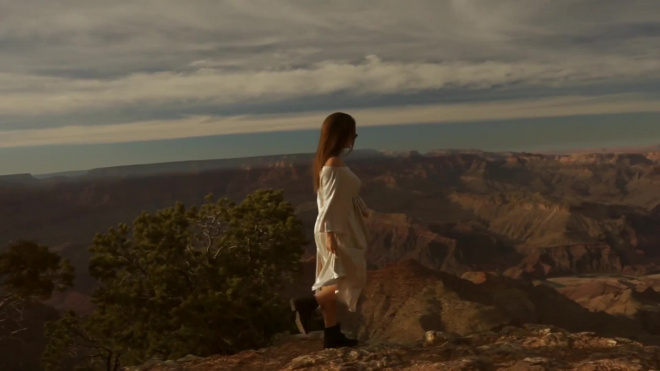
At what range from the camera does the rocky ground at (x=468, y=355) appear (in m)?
6.46

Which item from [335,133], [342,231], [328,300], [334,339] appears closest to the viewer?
[335,133]

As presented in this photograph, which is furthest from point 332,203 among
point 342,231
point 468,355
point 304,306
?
point 468,355

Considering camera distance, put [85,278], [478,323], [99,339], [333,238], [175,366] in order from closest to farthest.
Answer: [333,238] → [175,366] → [99,339] → [478,323] → [85,278]

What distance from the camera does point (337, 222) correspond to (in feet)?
22.0

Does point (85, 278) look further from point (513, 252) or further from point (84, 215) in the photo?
point (513, 252)

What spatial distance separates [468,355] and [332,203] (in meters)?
2.70

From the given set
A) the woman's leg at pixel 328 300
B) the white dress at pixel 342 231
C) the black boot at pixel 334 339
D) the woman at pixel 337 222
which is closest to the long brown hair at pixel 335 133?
the woman at pixel 337 222

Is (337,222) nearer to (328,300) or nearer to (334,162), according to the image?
(334,162)

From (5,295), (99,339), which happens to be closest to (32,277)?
(5,295)

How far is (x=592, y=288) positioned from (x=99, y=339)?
374 feet

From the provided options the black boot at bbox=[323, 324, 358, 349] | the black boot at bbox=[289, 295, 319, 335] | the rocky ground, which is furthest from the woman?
the rocky ground

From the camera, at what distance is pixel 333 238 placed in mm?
6648

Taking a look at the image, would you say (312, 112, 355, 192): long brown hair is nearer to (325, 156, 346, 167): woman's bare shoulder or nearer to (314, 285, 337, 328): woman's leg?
(325, 156, 346, 167): woman's bare shoulder

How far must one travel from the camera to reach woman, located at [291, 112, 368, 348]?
21.7 feet
